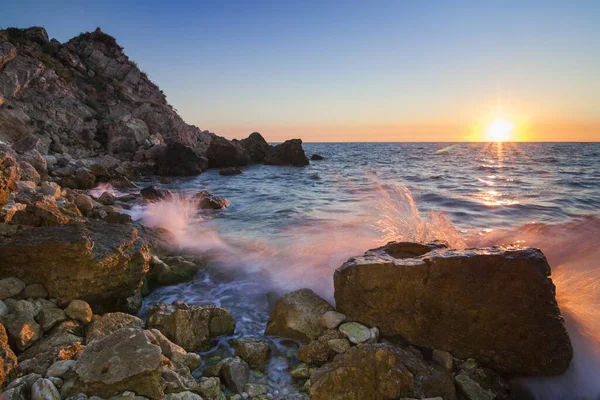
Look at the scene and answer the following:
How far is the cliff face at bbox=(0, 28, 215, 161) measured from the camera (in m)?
20.9

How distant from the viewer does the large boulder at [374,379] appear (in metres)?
2.94

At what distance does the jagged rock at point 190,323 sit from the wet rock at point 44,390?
A: 4.55 ft

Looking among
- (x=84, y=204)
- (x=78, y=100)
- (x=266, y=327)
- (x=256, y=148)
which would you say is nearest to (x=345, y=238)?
(x=266, y=327)

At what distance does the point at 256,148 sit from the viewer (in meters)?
39.6

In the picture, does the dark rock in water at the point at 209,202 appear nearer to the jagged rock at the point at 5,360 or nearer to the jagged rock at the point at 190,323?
the jagged rock at the point at 190,323

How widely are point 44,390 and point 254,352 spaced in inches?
75.6

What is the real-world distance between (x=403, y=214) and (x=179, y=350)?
27.2ft

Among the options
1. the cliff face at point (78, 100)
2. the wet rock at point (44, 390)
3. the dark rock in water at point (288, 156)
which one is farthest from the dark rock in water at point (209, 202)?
the dark rock in water at point (288, 156)

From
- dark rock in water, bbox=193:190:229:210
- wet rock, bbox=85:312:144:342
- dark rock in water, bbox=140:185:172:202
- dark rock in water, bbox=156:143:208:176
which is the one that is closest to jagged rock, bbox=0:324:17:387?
wet rock, bbox=85:312:144:342

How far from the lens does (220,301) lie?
5535mm

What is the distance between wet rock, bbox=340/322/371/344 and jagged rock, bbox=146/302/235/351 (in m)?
1.50

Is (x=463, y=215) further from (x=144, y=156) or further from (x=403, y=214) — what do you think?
(x=144, y=156)

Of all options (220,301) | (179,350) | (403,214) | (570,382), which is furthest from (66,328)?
(403,214)

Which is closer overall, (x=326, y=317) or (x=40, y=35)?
(x=326, y=317)
